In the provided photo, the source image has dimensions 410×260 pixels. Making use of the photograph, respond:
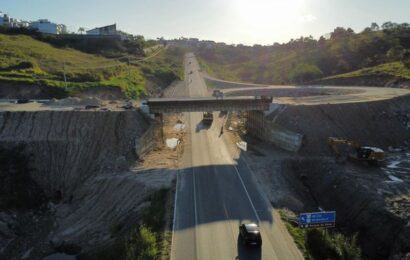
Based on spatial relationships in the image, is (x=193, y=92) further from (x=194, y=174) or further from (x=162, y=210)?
(x=162, y=210)

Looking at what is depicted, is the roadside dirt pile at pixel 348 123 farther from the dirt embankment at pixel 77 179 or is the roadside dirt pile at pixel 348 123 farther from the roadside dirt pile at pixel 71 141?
the roadside dirt pile at pixel 71 141

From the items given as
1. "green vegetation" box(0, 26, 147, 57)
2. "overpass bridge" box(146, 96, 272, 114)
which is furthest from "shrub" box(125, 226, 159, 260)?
"green vegetation" box(0, 26, 147, 57)

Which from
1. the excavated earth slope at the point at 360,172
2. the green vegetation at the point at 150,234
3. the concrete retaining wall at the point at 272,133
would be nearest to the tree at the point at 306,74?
the excavated earth slope at the point at 360,172

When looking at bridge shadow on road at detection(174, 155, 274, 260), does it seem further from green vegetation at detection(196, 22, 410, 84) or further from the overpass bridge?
green vegetation at detection(196, 22, 410, 84)

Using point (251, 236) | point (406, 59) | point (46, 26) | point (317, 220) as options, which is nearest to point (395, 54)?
point (406, 59)

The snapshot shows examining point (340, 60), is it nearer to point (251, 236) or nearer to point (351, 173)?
point (351, 173)

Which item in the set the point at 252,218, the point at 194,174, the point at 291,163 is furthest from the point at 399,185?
the point at 194,174
